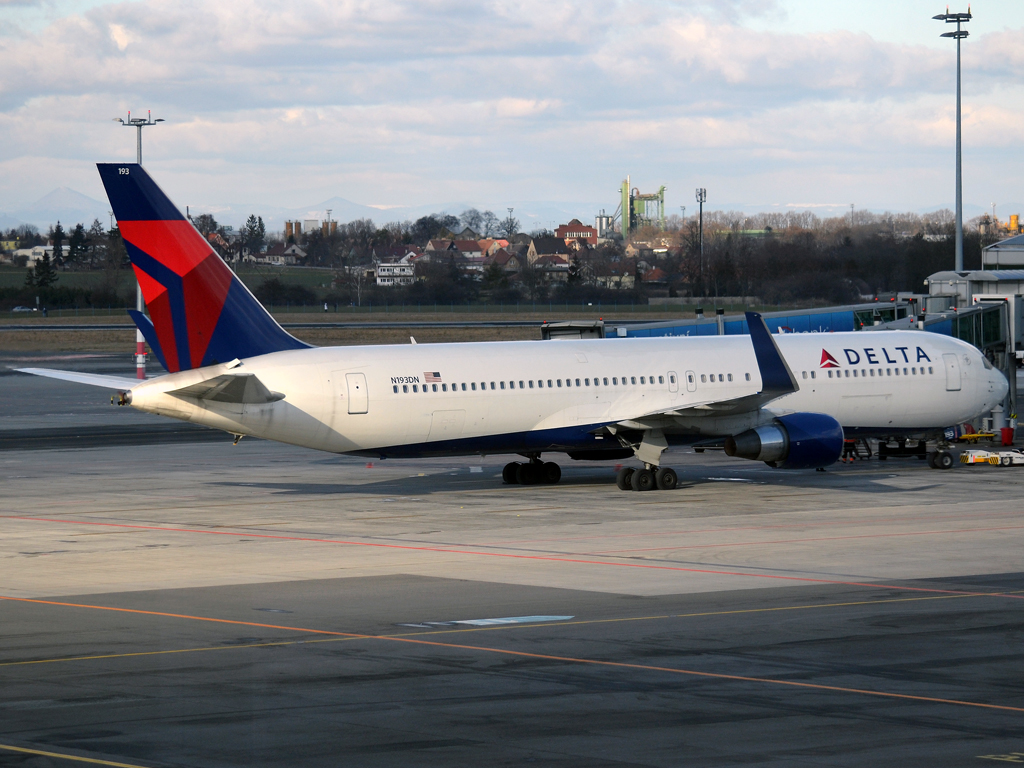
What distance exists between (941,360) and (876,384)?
101 inches

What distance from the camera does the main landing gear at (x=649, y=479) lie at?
36.1m

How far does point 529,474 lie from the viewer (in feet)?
124

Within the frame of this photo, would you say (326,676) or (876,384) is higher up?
(876,384)

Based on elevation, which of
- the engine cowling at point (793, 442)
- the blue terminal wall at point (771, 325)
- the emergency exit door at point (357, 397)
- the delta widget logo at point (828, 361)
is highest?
the blue terminal wall at point (771, 325)

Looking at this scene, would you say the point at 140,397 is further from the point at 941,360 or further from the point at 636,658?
the point at 941,360

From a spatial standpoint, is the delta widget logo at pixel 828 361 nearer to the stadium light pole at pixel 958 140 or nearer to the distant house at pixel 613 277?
the stadium light pole at pixel 958 140

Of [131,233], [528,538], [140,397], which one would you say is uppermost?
[131,233]

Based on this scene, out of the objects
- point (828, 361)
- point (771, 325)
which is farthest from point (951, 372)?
point (771, 325)

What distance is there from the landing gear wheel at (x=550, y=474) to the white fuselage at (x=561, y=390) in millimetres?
Answer: 1686

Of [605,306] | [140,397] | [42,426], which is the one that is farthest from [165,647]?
[605,306]

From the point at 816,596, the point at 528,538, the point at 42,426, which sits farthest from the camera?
the point at 42,426

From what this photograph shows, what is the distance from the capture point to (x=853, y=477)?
3859 cm

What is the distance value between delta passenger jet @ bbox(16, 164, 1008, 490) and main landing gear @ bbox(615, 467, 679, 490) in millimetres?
49

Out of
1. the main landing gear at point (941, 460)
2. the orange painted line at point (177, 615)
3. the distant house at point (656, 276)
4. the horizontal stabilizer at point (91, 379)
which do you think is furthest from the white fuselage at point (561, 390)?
the distant house at point (656, 276)
